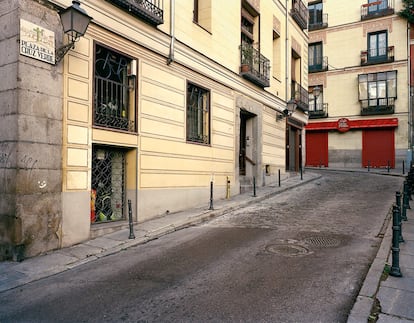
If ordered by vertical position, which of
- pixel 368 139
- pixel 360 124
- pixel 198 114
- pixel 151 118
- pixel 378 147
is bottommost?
pixel 151 118

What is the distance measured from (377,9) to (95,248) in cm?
3078

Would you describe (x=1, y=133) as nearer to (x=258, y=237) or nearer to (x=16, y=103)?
(x=16, y=103)

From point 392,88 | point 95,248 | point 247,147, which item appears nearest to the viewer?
point 95,248

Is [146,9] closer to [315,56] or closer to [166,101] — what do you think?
[166,101]

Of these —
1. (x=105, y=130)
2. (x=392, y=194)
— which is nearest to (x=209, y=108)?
(x=105, y=130)

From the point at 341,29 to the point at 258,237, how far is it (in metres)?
28.4

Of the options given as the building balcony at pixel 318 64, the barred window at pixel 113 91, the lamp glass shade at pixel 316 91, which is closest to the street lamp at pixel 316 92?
the lamp glass shade at pixel 316 91

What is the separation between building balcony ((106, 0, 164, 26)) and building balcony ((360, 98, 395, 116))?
919 inches

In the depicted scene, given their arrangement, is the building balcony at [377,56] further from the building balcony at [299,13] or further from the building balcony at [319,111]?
the building balcony at [299,13]

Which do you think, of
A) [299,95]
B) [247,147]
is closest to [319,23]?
[299,95]

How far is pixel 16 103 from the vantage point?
6328 mm

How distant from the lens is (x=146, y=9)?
29.6ft

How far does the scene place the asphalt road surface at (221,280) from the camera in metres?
4.11

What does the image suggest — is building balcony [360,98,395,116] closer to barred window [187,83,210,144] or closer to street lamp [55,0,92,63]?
barred window [187,83,210,144]
